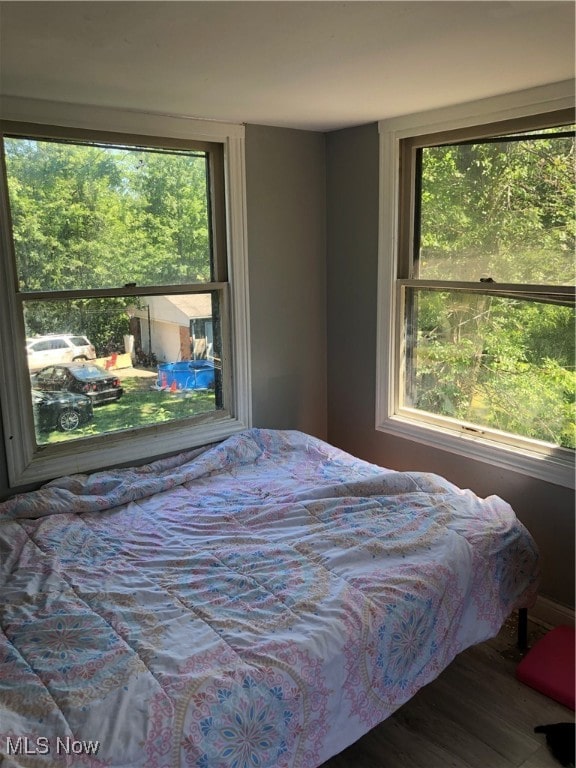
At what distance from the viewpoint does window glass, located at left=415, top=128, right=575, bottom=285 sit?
2.31 meters

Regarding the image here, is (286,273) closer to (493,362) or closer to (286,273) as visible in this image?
(286,273)

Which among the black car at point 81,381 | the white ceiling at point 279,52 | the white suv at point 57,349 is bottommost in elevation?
the black car at point 81,381

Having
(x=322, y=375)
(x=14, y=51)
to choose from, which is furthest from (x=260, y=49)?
(x=322, y=375)

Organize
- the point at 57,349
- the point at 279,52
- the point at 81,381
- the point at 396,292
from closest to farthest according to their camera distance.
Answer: the point at 279,52
the point at 57,349
the point at 81,381
the point at 396,292

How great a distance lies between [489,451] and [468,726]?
3.62 ft

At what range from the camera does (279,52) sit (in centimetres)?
169

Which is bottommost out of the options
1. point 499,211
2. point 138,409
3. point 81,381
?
point 138,409

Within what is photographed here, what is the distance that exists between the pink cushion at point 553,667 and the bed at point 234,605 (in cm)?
20

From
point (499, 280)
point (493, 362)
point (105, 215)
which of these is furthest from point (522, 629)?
point (105, 215)

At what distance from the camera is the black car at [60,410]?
8.17 feet

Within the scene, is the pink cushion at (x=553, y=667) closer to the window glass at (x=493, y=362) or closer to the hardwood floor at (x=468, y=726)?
the hardwood floor at (x=468, y=726)

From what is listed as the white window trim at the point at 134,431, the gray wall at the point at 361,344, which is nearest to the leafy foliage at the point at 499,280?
the gray wall at the point at 361,344

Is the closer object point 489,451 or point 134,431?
point 489,451

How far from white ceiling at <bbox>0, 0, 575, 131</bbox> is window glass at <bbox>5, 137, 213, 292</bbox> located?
0.23m
